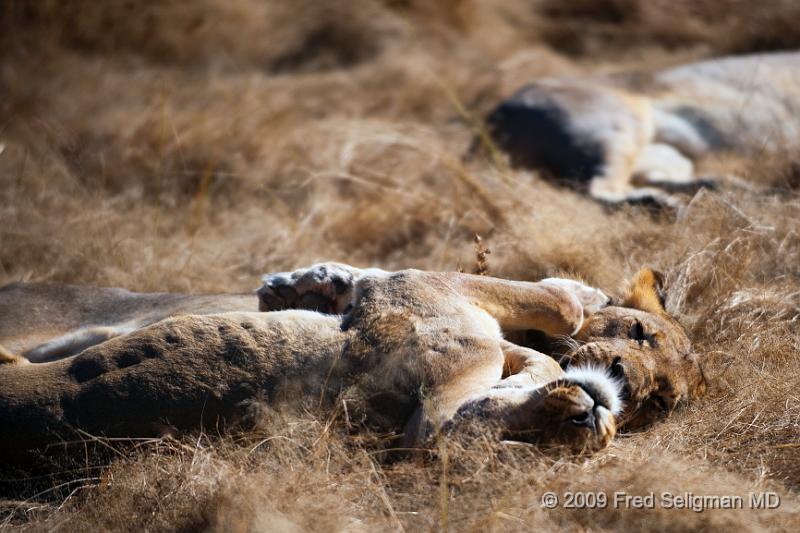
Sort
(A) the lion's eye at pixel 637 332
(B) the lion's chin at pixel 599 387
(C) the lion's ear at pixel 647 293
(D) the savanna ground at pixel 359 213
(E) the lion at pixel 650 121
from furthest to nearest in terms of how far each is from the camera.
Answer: (E) the lion at pixel 650 121, (C) the lion's ear at pixel 647 293, (A) the lion's eye at pixel 637 332, (B) the lion's chin at pixel 599 387, (D) the savanna ground at pixel 359 213

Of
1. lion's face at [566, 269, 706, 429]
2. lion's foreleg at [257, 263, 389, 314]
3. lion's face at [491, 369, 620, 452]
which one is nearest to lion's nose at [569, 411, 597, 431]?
lion's face at [491, 369, 620, 452]

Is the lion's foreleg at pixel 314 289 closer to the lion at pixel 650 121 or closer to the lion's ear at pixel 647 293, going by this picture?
the lion's ear at pixel 647 293

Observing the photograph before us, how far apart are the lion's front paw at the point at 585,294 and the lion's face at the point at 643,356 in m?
0.07

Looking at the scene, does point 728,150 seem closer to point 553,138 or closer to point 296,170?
point 553,138

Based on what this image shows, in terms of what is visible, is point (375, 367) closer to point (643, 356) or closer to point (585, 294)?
point (643, 356)

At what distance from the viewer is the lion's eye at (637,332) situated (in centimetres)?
335

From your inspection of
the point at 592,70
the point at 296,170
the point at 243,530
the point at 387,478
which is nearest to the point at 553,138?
the point at 296,170

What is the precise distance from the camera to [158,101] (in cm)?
698

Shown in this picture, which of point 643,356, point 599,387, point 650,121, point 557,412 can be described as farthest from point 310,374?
point 650,121

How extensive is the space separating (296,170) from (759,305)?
3045mm

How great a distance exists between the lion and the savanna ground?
29cm

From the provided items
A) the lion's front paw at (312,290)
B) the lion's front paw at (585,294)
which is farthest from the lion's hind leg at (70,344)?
the lion's front paw at (585,294)

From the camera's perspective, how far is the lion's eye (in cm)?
335

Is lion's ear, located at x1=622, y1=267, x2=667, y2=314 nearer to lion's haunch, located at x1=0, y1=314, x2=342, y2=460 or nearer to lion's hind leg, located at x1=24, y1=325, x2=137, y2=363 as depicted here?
lion's haunch, located at x1=0, y1=314, x2=342, y2=460
